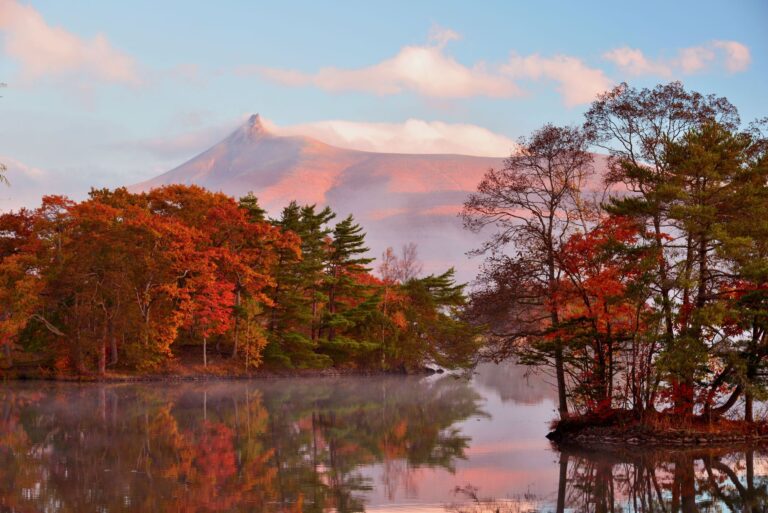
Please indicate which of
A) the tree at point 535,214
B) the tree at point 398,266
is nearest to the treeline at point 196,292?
the tree at point 535,214

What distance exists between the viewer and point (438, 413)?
1148 inches

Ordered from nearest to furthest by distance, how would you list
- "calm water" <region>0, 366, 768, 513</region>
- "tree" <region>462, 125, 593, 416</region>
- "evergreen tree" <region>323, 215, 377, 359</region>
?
"calm water" <region>0, 366, 768, 513</region>, "tree" <region>462, 125, 593, 416</region>, "evergreen tree" <region>323, 215, 377, 359</region>

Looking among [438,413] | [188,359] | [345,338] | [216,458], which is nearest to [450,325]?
[345,338]

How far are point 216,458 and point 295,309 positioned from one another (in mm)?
28899

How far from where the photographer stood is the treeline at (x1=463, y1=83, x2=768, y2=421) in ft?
60.4

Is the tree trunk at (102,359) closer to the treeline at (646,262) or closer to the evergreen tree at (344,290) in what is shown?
the evergreen tree at (344,290)

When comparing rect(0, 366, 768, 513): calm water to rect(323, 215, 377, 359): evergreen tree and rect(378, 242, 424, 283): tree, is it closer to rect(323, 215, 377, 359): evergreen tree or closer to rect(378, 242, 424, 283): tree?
rect(323, 215, 377, 359): evergreen tree

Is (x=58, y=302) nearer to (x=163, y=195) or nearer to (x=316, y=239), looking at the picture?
(x=163, y=195)

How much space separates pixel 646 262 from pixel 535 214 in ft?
10.8

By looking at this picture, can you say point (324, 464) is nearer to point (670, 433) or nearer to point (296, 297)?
point (670, 433)

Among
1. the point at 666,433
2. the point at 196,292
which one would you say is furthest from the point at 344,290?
the point at 666,433

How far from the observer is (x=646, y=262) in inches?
719

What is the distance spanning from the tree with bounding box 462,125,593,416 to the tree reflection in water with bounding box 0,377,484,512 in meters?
3.19

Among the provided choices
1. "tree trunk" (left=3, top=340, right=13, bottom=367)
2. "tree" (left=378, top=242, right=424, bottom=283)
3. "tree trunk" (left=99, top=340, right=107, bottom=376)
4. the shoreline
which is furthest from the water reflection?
"tree" (left=378, top=242, right=424, bottom=283)
